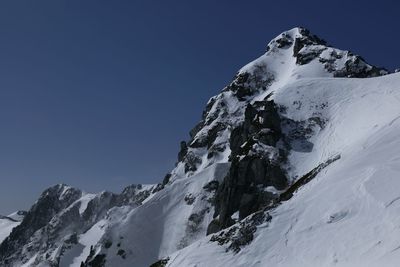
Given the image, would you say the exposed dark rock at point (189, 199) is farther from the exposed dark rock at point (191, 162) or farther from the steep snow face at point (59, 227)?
the steep snow face at point (59, 227)

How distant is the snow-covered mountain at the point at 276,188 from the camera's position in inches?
1288

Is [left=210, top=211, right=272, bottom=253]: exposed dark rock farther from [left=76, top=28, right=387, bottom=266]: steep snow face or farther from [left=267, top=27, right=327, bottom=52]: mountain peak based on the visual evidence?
[left=267, top=27, right=327, bottom=52]: mountain peak

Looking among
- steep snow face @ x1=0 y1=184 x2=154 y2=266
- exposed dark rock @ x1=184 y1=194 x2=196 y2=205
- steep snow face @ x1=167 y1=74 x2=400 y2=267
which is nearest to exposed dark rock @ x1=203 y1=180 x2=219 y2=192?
exposed dark rock @ x1=184 y1=194 x2=196 y2=205

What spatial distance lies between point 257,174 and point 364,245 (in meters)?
46.8

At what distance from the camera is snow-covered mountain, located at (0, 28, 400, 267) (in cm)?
3272

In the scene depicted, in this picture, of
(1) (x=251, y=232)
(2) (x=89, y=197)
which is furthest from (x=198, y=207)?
(2) (x=89, y=197)

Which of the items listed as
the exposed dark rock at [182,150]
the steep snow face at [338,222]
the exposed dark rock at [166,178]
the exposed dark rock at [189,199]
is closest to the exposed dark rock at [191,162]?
the exposed dark rock at [166,178]

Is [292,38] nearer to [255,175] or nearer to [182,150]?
[182,150]

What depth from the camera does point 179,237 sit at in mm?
83812

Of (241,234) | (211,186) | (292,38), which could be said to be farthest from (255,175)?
(292,38)

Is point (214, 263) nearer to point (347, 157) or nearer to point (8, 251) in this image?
point (347, 157)

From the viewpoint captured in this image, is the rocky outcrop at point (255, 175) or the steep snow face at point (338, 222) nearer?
the steep snow face at point (338, 222)

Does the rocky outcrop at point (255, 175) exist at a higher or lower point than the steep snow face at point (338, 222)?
higher

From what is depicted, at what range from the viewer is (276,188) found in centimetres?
7219
